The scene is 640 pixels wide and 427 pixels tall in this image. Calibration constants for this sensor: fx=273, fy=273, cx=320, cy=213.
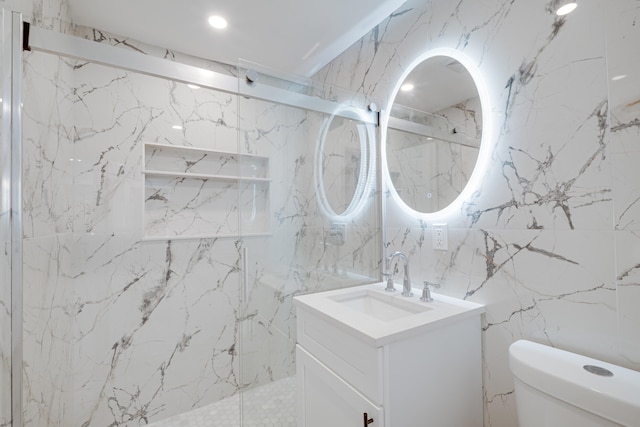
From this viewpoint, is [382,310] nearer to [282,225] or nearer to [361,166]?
[282,225]

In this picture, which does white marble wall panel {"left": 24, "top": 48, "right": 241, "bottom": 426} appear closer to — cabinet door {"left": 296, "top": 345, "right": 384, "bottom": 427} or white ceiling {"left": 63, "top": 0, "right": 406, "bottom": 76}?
white ceiling {"left": 63, "top": 0, "right": 406, "bottom": 76}

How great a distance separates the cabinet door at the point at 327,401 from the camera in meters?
0.93

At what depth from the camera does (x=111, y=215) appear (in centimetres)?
182

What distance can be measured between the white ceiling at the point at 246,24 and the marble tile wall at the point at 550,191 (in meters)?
0.62

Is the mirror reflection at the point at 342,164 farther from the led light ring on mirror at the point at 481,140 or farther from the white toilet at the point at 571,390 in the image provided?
the white toilet at the point at 571,390

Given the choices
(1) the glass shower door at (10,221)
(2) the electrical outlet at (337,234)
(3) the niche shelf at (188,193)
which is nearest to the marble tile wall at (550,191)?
(2) the electrical outlet at (337,234)

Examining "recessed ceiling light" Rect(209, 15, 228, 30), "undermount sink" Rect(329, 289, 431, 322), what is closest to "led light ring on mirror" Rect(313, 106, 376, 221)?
"undermount sink" Rect(329, 289, 431, 322)

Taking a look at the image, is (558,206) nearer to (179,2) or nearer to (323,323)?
(323,323)

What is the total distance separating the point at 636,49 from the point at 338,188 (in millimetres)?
1232

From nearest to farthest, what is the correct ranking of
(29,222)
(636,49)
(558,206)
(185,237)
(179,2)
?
(636,49), (558,206), (29,222), (179,2), (185,237)

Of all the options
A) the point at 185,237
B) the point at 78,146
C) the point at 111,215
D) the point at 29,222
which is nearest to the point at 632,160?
the point at 29,222

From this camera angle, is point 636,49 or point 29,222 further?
point 29,222

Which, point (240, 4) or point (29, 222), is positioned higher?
point (240, 4)

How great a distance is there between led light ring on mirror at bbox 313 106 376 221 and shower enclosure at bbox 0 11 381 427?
2 cm
